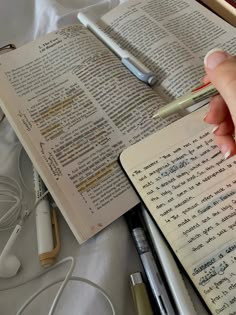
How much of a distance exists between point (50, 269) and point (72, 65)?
10.4 inches

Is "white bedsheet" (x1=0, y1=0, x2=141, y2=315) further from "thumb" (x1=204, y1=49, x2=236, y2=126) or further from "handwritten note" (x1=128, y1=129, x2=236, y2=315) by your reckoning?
"thumb" (x1=204, y1=49, x2=236, y2=126)

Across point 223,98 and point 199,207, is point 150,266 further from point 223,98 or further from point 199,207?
point 223,98

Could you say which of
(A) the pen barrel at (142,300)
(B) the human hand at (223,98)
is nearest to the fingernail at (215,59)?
(B) the human hand at (223,98)

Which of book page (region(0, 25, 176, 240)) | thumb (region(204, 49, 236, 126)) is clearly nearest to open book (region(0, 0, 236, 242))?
book page (region(0, 25, 176, 240))

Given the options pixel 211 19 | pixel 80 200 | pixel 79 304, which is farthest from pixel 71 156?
pixel 211 19

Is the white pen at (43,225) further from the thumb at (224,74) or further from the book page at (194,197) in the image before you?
the thumb at (224,74)

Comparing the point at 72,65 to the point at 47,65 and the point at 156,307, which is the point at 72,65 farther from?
the point at 156,307

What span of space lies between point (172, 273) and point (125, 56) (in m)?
0.30

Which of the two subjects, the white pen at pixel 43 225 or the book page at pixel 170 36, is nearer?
the white pen at pixel 43 225

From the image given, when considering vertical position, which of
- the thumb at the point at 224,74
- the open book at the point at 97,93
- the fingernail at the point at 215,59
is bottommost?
the thumb at the point at 224,74

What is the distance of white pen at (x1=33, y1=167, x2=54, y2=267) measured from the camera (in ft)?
1.46

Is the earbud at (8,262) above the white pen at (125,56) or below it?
below

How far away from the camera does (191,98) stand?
0.47 metres

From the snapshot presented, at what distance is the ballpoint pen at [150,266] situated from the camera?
40cm
